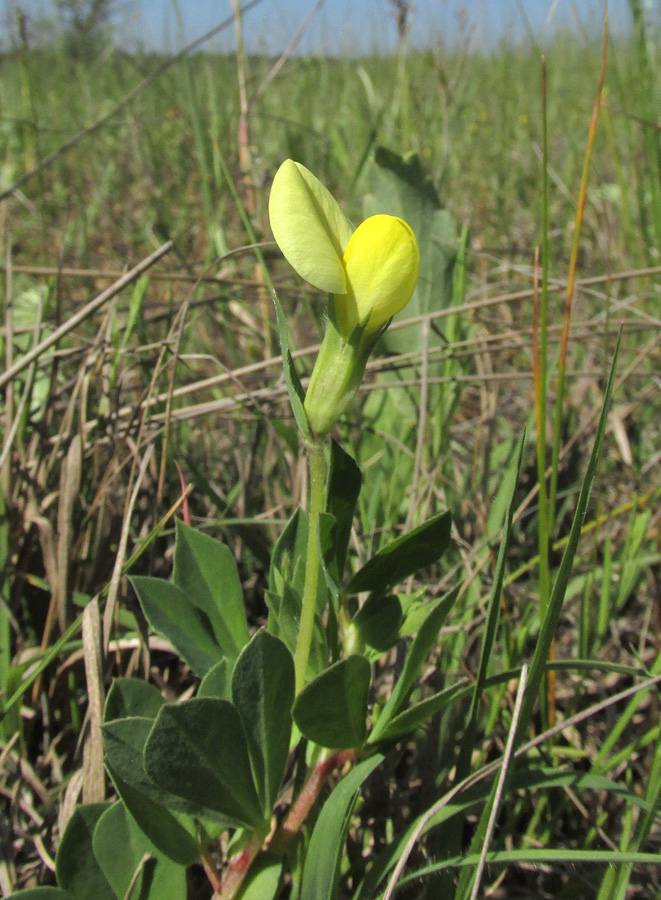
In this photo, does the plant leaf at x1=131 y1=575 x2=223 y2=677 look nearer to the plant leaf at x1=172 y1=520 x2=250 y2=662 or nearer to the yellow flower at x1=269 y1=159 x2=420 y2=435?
the plant leaf at x1=172 y1=520 x2=250 y2=662

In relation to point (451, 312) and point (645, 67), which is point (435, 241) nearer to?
point (451, 312)

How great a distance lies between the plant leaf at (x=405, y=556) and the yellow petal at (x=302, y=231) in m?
0.21

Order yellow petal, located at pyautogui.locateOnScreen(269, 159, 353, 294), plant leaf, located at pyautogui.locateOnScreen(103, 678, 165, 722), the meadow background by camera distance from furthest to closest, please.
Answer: the meadow background → plant leaf, located at pyautogui.locateOnScreen(103, 678, 165, 722) → yellow petal, located at pyautogui.locateOnScreen(269, 159, 353, 294)

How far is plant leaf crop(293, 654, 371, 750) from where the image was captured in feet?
1.78

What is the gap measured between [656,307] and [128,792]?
166cm

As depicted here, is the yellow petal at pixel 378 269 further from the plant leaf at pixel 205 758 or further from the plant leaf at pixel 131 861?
the plant leaf at pixel 131 861

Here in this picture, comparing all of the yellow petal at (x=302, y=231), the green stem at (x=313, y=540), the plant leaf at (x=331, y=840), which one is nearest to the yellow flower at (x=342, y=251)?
the yellow petal at (x=302, y=231)

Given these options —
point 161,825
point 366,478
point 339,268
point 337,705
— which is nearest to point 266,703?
point 337,705

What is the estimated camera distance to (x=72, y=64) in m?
4.79

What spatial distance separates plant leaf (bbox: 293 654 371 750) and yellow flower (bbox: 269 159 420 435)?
182 mm

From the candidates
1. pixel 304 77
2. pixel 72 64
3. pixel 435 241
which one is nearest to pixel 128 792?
pixel 435 241

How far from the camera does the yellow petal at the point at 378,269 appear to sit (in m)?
0.53

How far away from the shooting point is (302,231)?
0.52m

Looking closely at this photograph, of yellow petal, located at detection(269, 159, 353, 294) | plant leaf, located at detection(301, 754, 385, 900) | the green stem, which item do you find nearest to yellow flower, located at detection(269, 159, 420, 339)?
yellow petal, located at detection(269, 159, 353, 294)
